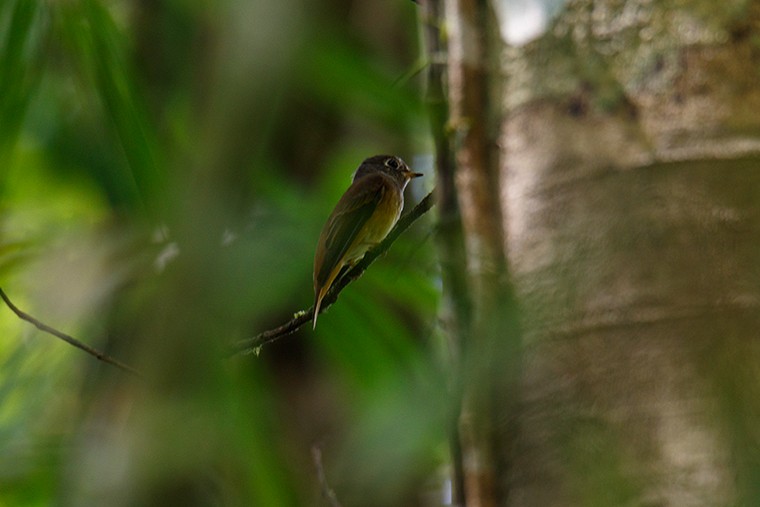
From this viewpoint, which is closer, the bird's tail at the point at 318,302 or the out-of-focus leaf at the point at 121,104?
the out-of-focus leaf at the point at 121,104

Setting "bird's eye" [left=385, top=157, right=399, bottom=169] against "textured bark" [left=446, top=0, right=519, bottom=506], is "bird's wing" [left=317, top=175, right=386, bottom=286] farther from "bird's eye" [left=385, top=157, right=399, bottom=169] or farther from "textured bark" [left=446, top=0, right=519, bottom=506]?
"textured bark" [left=446, top=0, right=519, bottom=506]

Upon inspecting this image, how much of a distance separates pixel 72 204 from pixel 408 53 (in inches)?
75.9

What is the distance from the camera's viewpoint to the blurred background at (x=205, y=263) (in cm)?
66

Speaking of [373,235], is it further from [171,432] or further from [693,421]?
[171,432]

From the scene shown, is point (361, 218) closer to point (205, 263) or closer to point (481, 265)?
point (481, 265)

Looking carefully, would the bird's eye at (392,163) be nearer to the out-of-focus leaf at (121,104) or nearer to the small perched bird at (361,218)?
the small perched bird at (361,218)

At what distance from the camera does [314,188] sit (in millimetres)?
4523

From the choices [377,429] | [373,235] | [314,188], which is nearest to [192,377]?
[377,429]

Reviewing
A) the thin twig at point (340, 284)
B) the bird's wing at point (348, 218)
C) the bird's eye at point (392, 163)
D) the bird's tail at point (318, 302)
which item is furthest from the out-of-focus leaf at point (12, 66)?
the bird's eye at point (392, 163)

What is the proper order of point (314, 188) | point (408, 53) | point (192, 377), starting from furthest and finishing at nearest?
point (408, 53) → point (314, 188) → point (192, 377)

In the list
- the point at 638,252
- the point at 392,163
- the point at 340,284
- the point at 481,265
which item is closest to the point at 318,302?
the point at 340,284

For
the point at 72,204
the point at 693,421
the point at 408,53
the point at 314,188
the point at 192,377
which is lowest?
the point at 192,377

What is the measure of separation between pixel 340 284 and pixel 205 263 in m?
1.64

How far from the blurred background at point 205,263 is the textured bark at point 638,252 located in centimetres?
33
